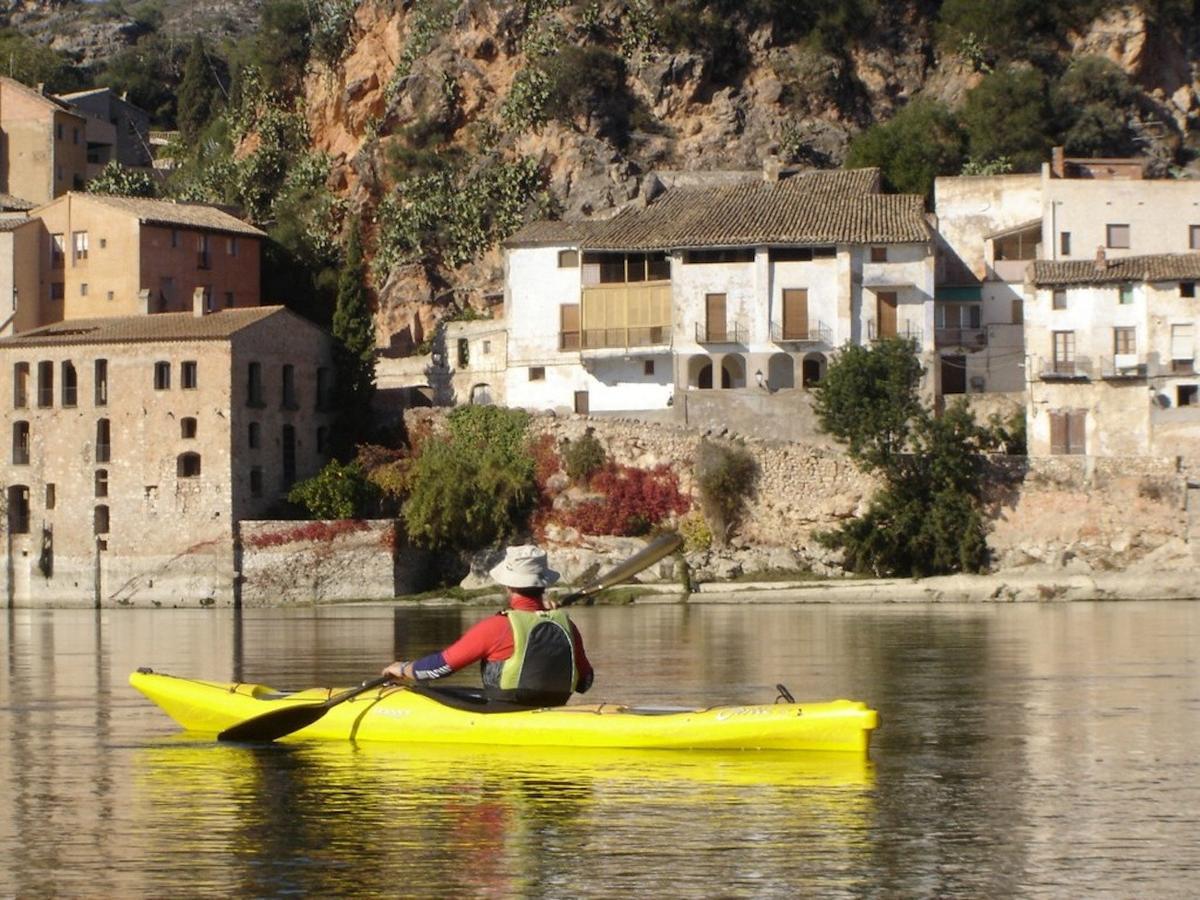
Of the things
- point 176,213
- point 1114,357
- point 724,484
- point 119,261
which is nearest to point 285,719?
point 724,484

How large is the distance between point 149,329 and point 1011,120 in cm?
2914

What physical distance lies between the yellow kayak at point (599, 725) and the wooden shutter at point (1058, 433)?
37359 mm

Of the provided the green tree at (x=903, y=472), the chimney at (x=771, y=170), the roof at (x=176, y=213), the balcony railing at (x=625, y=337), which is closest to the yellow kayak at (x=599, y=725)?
the green tree at (x=903, y=472)

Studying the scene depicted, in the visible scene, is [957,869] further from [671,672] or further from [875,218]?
[875,218]

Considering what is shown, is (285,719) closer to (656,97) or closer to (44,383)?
(44,383)

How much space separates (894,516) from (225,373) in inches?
691

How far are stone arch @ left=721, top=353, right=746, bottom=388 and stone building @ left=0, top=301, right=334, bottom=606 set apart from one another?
11501 mm

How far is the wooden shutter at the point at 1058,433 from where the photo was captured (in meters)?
56.9

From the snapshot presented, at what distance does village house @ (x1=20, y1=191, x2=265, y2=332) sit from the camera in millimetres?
66188

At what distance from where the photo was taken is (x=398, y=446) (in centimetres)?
5956

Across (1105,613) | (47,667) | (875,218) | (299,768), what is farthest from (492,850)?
(875,218)

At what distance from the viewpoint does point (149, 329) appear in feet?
194

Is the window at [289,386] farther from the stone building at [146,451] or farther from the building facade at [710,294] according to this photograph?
the building facade at [710,294]

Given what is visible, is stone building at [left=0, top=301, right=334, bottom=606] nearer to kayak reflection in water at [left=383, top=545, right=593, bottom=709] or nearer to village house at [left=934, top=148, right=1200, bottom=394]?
village house at [left=934, top=148, right=1200, bottom=394]
